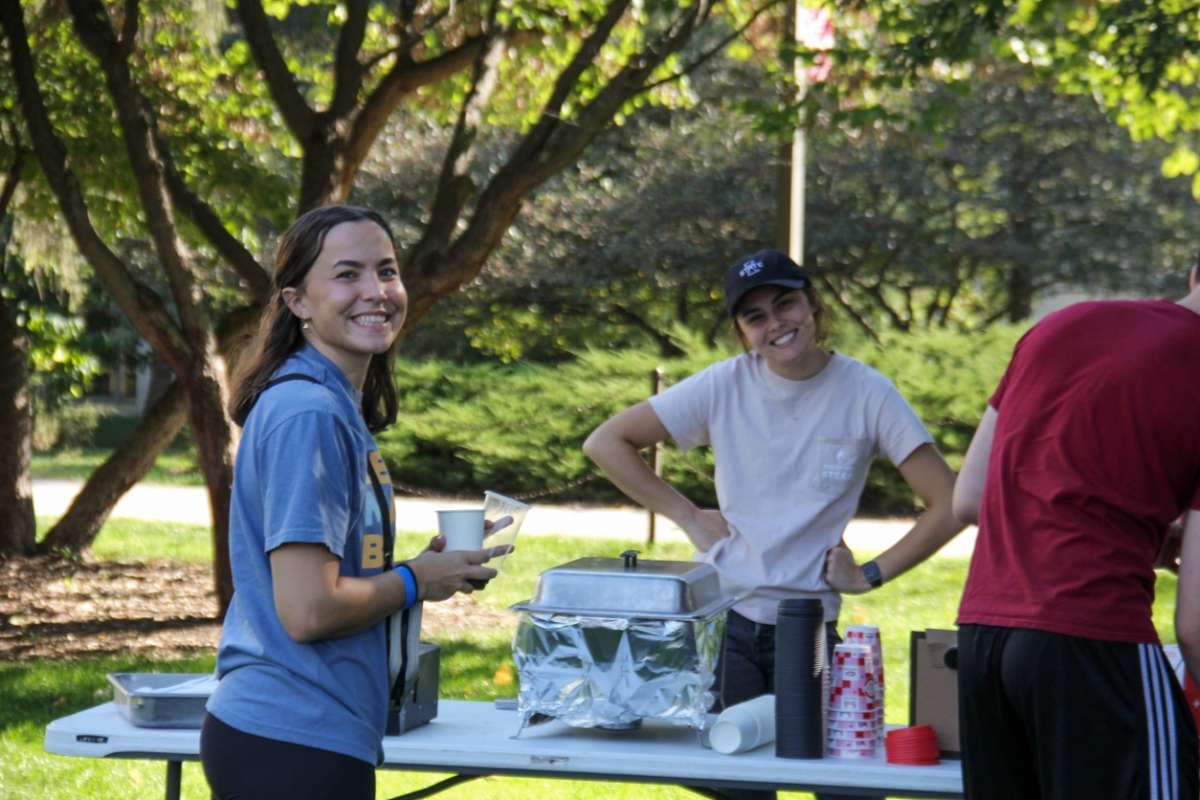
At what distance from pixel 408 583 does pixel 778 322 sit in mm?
1891

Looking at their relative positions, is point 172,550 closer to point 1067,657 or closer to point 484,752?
point 484,752

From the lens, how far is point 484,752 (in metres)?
3.55

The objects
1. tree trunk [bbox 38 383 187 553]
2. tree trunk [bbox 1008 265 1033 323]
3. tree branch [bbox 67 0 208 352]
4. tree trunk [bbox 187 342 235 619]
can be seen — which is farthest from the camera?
tree trunk [bbox 1008 265 1033 323]

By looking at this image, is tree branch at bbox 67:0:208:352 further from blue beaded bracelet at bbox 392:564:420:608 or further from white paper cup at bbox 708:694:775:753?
blue beaded bracelet at bbox 392:564:420:608

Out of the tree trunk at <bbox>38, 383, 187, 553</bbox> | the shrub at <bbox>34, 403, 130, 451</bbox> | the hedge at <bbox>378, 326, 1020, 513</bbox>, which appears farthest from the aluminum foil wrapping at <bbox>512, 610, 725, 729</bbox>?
the shrub at <bbox>34, 403, 130, 451</bbox>

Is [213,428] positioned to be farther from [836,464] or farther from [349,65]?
[836,464]

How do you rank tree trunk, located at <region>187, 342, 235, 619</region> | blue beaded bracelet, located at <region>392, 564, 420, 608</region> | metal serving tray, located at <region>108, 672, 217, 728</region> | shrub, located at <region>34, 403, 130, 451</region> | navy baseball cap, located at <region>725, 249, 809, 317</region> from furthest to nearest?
shrub, located at <region>34, 403, 130, 451</region>
tree trunk, located at <region>187, 342, 235, 619</region>
navy baseball cap, located at <region>725, 249, 809, 317</region>
metal serving tray, located at <region>108, 672, 217, 728</region>
blue beaded bracelet, located at <region>392, 564, 420, 608</region>

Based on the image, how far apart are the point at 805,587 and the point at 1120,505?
1406 millimetres

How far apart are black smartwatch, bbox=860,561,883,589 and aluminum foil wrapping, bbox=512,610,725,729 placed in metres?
0.73

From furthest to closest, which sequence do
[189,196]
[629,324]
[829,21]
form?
[629,324] → [829,21] → [189,196]

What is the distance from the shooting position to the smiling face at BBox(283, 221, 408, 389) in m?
2.52

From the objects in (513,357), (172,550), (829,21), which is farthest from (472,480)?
(829,21)

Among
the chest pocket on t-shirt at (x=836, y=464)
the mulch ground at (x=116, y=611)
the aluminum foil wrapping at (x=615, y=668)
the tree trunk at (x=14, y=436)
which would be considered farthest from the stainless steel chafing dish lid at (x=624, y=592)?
the tree trunk at (x=14, y=436)

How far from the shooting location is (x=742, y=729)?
3.51 metres
